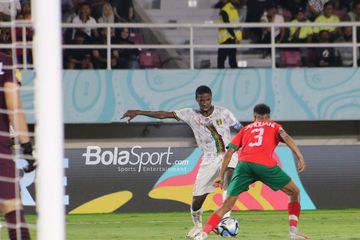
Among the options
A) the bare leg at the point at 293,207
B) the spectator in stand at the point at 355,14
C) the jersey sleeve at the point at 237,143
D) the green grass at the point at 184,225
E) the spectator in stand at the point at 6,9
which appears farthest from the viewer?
the spectator in stand at the point at 355,14

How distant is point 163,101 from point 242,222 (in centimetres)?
Result: 523

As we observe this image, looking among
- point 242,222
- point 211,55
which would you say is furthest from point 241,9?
point 242,222

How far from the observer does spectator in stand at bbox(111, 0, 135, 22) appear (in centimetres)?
2250

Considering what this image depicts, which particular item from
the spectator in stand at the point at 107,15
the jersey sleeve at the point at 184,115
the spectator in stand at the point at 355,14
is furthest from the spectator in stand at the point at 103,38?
the jersey sleeve at the point at 184,115

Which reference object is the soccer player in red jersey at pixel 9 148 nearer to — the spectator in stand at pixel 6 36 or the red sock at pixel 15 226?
the red sock at pixel 15 226

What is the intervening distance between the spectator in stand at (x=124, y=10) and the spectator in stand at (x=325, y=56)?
147 inches

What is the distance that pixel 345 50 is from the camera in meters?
23.4

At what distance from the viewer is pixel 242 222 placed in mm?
17078

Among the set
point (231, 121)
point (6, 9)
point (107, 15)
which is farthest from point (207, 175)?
point (107, 15)

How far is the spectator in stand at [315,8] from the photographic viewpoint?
22.8 metres

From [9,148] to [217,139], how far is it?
20.1ft

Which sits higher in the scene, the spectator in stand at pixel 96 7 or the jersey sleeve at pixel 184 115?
the spectator in stand at pixel 96 7

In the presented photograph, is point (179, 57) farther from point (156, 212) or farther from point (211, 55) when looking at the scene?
point (156, 212)

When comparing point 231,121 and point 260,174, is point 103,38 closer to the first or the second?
point 231,121
